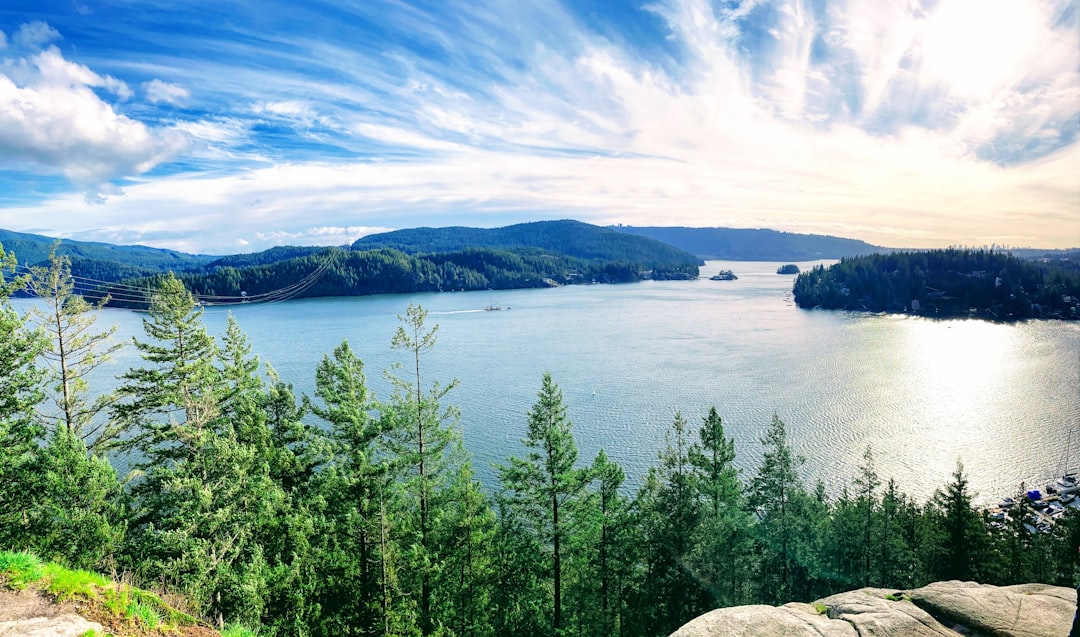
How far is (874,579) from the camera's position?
27.9 meters

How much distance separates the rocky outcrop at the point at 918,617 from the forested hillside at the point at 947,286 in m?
157

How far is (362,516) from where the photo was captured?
17.7 meters

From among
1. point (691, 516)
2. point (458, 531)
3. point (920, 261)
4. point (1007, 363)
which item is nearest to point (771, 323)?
point (1007, 363)

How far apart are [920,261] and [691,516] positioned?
178 m

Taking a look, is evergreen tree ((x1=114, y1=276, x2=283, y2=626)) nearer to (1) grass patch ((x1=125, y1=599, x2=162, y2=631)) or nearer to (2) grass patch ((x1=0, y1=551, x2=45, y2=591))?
(2) grass patch ((x1=0, y1=551, x2=45, y2=591))

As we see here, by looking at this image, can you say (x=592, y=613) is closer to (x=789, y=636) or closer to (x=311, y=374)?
(x=789, y=636)

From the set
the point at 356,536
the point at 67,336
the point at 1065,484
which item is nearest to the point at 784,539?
the point at 356,536

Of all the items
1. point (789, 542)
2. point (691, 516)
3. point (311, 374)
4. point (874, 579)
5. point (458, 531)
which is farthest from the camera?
point (311, 374)

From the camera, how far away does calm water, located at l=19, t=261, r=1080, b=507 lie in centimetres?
Result: 4509

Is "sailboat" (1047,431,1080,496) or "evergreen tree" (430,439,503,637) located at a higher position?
"evergreen tree" (430,439,503,637)

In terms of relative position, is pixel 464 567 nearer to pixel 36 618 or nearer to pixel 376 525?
pixel 376 525

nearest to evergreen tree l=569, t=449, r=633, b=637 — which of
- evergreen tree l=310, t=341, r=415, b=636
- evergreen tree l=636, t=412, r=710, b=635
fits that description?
evergreen tree l=636, t=412, r=710, b=635

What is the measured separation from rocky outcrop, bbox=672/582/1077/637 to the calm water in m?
23.8

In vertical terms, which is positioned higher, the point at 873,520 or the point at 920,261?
the point at 920,261
